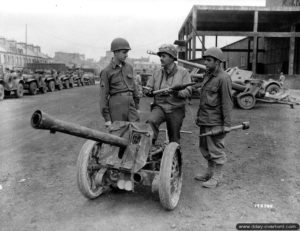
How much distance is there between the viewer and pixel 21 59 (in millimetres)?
49656

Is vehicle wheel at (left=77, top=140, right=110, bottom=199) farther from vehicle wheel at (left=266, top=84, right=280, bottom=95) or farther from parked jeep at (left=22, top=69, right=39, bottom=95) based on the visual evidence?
parked jeep at (left=22, top=69, right=39, bottom=95)

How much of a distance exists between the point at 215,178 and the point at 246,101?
8.93 meters

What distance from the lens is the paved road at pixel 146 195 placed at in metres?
3.50

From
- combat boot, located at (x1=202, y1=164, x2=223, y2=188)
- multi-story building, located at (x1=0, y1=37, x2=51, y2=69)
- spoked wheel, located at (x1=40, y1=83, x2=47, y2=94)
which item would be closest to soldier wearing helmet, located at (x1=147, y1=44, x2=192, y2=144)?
combat boot, located at (x1=202, y1=164, x2=223, y2=188)

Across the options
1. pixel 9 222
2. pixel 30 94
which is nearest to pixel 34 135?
pixel 9 222

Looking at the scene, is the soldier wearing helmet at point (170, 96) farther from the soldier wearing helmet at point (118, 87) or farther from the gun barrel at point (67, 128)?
the gun barrel at point (67, 128)

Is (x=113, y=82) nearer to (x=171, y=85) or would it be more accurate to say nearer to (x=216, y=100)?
(x=171, y=85)

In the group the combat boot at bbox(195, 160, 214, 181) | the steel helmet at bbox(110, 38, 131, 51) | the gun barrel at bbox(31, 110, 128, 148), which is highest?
the steel helmet at bbox(110, 38, 131, 51)

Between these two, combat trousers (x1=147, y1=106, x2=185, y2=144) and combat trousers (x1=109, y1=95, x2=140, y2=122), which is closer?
combat trousers (x1=147, y1=106, x2=185, y2=144)

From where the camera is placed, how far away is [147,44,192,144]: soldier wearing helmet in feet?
14.1

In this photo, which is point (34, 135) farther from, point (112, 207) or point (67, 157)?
point (112, 207)

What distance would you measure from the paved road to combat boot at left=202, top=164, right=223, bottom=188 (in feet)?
0.35

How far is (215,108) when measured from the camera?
170 inches

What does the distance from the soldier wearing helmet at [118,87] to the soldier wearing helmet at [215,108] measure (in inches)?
40.9
